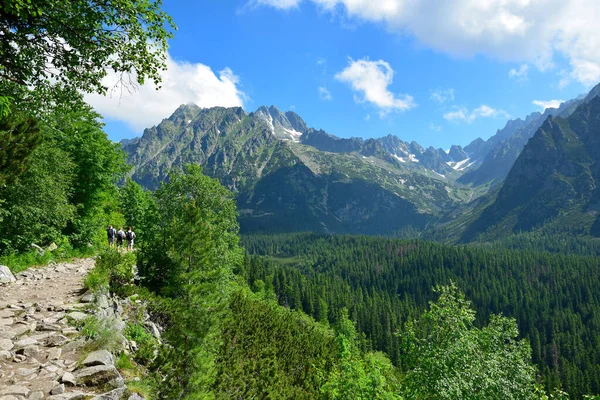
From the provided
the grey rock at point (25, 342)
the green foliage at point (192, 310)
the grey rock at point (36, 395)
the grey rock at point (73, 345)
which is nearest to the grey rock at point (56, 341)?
the grey rock at point (73, 345)

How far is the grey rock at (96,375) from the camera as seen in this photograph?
419 inches

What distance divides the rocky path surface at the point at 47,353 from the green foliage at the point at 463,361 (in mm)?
16705

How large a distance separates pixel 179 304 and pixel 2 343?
19.4ft

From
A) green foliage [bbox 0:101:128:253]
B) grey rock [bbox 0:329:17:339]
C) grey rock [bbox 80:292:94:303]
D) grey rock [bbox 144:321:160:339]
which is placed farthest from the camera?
green foliage [bbox 0:101:128:253]

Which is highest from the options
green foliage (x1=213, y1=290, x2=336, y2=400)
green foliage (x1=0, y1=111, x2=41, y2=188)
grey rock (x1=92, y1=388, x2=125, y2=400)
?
green foliage (x1=0, y1=111, x2=41, y2=188)

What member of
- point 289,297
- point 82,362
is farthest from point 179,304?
point 289,297

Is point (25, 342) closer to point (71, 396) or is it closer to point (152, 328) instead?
point (71, 396)

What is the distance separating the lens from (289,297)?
14225 cm

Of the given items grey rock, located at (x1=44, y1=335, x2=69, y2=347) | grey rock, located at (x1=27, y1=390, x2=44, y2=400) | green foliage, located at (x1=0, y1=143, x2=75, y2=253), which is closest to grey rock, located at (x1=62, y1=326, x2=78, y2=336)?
grey rock, located at (x1=44, y1=335, x2=69, y2=347)

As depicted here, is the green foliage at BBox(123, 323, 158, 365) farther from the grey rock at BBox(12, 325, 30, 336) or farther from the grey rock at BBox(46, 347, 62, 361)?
the grey rock at BBox(12, 325, 30, 336)

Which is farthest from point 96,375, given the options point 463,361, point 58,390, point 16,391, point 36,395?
point 463,361

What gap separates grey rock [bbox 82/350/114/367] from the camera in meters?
11.4

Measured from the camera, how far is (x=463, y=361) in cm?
1948

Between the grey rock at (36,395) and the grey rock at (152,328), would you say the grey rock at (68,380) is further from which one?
the grey rock at (152,328)
